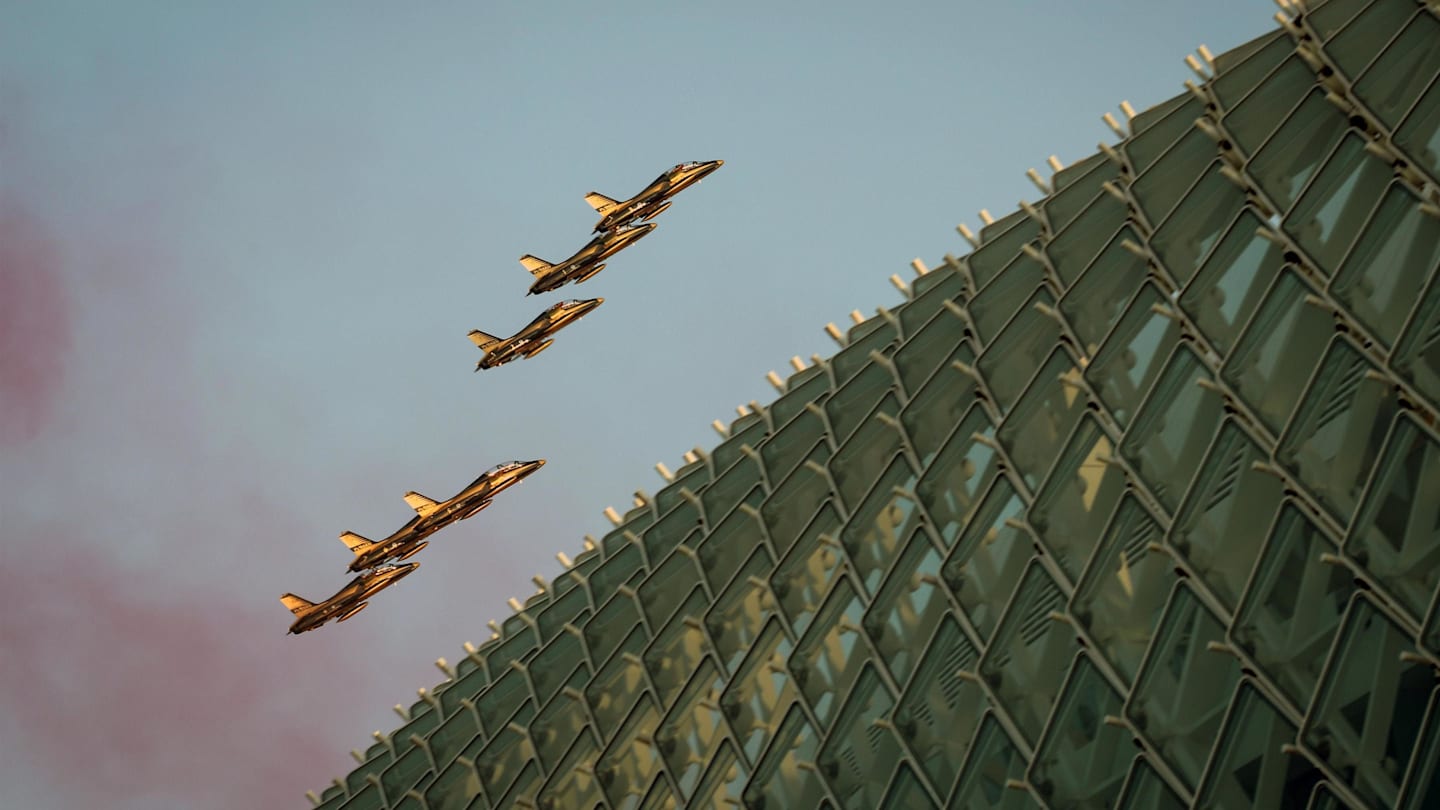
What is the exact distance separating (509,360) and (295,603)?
16.4 metres

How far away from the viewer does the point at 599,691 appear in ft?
146

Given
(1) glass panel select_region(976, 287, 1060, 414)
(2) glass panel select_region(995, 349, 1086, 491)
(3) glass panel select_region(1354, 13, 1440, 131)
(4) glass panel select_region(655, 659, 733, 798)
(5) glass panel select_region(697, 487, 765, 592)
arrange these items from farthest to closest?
(5) glass panel select_region(697, 487, 765, 592) → (4) glass panel select_region(655, 659, 733, 798) → (1) glass panel select_region(976, 287, 1060, 414) → (2) glass panel select_region(995, 349, 1086, 491) → (3) glass panel select_region(1354, 13, 1440, 131)

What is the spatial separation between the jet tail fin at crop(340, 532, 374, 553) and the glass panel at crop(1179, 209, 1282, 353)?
62.0m

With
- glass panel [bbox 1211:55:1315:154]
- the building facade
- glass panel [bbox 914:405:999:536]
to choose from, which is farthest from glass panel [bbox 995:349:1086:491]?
glass panel [bbox 1211:55:1315:154]

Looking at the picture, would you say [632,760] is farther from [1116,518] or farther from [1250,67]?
[1250,67]

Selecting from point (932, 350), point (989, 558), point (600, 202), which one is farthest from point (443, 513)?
point (989, 558)

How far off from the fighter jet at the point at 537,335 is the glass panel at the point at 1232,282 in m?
61.8

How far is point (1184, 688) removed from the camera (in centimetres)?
2761

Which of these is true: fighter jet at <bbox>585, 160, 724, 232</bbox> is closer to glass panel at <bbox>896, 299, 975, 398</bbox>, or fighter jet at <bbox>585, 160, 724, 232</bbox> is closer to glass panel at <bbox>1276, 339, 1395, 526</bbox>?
glass panel at <bbox>896, 299, 975, 398</bbox>

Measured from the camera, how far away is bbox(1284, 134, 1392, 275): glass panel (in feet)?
94.1

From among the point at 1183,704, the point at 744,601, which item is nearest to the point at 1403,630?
the point at 1183,704

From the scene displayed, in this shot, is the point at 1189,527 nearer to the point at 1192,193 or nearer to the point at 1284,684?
the point at 1284,684

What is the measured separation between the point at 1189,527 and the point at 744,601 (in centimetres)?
1433

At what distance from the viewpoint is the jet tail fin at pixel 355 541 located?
8725 centimetres
